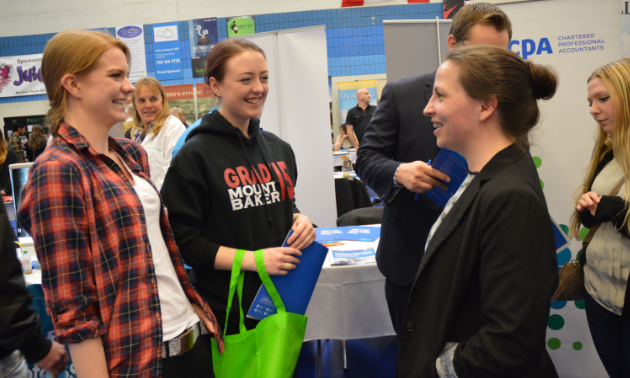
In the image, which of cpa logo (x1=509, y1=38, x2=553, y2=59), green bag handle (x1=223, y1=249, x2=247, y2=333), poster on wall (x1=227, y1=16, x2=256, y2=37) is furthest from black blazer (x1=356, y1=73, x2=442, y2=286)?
poster on wall (x1=227, y1=16, x2=256, y2=37)

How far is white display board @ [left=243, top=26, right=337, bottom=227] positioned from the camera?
167 inches

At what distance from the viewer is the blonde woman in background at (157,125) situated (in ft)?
10.9

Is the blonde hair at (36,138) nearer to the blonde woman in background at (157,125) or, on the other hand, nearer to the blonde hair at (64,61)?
the blonde woman in background at (157,125)

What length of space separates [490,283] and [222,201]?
32.4 inches

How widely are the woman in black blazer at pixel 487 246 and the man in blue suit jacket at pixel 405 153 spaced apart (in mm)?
445

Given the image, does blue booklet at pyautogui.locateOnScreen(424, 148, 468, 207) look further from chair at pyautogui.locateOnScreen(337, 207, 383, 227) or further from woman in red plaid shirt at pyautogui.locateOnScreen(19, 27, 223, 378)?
chair at pyautogui.locateOnScreen(337, 207, 383, 227)

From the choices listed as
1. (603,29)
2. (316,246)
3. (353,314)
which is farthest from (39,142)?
(603,29)

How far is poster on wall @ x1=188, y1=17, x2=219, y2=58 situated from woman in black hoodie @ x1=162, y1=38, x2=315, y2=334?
27.7ft

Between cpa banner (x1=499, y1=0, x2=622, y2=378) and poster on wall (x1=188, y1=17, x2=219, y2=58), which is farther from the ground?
poster on wall (x1=188, y1=17, x2=219, y2=58)

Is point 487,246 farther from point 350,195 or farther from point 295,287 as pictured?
point 350,195

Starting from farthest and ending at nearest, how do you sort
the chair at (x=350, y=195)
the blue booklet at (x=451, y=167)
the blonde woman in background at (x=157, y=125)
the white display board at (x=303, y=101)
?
the chair at (x=350, y=195)
the white display board at (x=303, y=101)
the blonde woman in background at (x=157, y=125)
the blue booklet at (x=451, y=167)

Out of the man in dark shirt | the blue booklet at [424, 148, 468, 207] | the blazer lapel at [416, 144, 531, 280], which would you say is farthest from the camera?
the man in dark shirt

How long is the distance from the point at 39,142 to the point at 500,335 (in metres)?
7.56

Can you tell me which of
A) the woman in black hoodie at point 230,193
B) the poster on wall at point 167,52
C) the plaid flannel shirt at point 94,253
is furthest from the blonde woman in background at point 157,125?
the poster on wall at point 167,52
